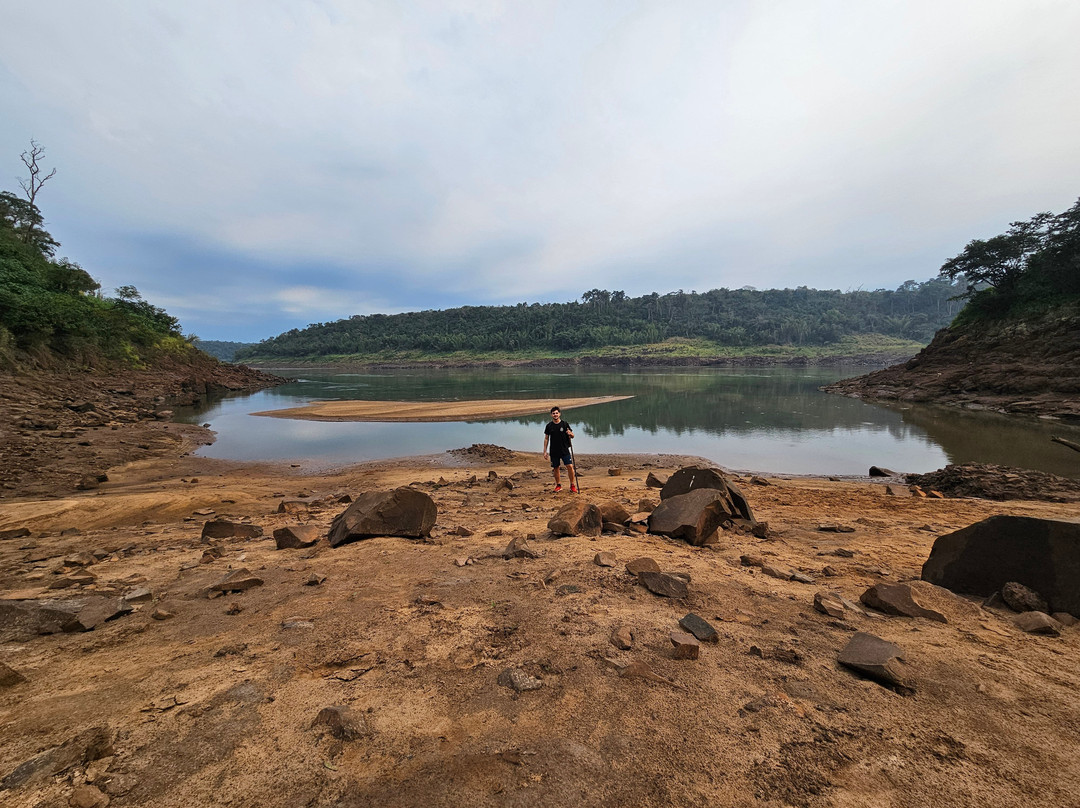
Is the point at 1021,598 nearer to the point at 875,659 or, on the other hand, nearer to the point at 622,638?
the point at 875,659

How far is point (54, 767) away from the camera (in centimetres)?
231

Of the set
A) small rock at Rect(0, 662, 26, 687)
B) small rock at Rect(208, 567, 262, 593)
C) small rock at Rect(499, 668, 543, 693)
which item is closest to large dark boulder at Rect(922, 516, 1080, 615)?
small rock at Rect(499, 668, 543, 693)

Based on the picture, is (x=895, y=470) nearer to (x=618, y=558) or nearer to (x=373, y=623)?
(x=618, y=558)

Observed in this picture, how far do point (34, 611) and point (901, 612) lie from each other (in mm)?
8267

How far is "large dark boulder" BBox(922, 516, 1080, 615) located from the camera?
14.3ft

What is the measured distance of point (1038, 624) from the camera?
405 cm

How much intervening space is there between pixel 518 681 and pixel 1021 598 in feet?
17.1

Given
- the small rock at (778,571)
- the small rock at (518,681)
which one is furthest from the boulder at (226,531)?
the small rock at (778,571)

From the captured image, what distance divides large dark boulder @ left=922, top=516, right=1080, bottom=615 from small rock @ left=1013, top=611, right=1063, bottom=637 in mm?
455

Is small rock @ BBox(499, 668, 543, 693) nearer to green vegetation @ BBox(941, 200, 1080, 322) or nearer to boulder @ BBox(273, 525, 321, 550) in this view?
boulder @ BBox(273, 525, 321, 550)

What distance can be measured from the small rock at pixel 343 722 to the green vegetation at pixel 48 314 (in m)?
36.1

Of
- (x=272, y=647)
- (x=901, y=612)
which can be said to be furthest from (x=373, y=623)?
(x=901, y=612)

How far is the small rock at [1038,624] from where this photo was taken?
402 centimetres

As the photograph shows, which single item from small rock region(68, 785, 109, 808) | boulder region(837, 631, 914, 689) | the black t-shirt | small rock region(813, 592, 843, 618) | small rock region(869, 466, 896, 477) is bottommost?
small rock region(869, 466, 896, 477)
